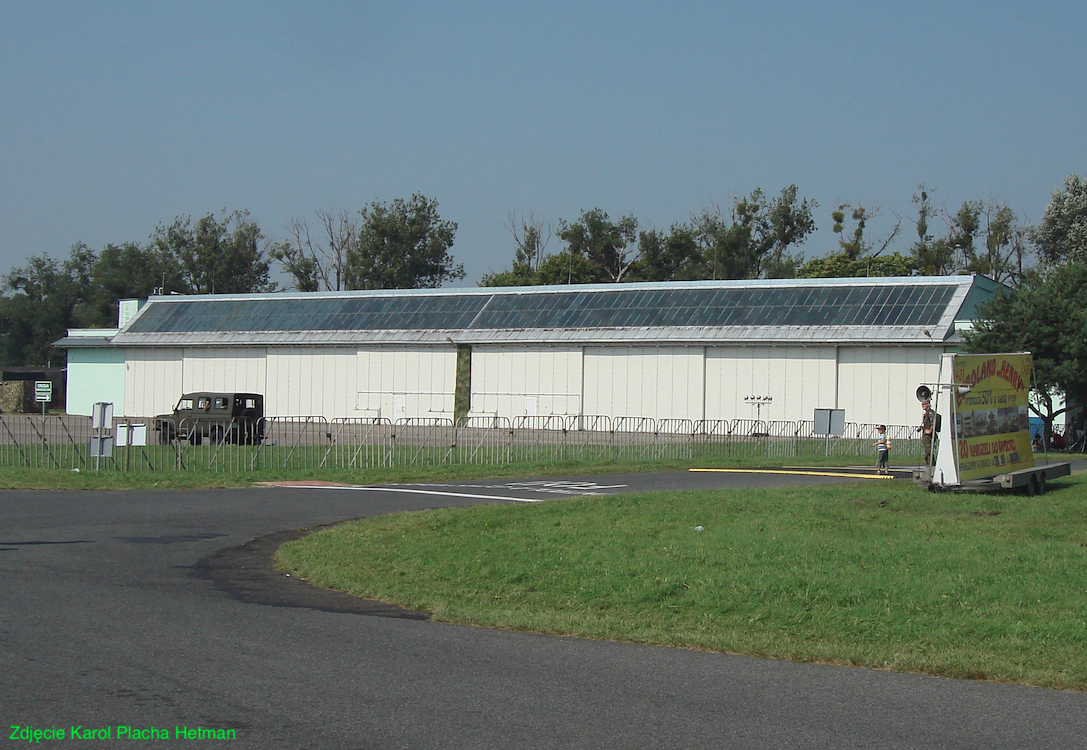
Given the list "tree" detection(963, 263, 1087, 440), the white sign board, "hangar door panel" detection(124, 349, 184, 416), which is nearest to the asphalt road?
the white sign board

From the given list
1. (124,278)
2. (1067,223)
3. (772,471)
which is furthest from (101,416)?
(124,278)

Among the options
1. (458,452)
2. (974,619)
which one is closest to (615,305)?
(458,452)

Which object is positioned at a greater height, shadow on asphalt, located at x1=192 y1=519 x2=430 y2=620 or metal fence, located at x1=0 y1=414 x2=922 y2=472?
metal fence, located at x1=0 y1=414 x2=922 y2=472

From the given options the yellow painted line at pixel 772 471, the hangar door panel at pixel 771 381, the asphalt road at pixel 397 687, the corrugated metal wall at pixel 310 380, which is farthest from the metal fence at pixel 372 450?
the asphalt road at pixel 397 687

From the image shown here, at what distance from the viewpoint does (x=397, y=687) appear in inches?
288

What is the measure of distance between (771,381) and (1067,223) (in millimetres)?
31762

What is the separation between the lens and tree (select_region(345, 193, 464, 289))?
330ft

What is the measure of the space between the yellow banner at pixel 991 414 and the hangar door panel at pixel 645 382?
27376 mm

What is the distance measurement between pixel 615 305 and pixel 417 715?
46.9 m

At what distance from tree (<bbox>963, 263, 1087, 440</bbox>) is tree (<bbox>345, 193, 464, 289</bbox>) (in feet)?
228

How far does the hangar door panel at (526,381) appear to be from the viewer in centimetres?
5128

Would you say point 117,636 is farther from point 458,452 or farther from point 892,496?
point 458,452

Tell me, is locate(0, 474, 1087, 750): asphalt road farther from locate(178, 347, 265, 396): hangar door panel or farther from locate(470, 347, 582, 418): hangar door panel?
locate(178, 347, 265, 396): hangar door panel

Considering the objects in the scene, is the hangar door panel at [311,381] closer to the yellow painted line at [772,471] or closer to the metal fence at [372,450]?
the metal fence at [372,450]
